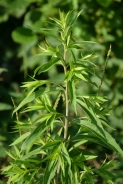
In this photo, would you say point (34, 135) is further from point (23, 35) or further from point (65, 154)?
point (23, 35)

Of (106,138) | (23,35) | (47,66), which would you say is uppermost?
(47,66)

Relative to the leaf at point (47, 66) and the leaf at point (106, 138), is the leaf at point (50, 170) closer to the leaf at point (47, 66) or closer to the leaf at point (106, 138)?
the leaf at point (106, 138)

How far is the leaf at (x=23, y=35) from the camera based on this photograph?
4000 mm

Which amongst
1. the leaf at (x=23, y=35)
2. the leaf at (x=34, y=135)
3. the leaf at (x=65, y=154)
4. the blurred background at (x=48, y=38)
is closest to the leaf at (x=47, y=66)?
the leaf at (x=34, y=135)

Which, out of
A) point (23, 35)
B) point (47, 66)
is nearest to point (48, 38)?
point (23, 35)

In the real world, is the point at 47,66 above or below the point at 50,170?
above

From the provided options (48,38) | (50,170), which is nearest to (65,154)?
(50,170)

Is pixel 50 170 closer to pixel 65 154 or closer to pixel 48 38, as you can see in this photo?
pixel 65 154

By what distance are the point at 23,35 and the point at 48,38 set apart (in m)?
0.23

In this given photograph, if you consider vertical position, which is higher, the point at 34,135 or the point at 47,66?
the point at 47,66

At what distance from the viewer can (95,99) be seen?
6.40 ft

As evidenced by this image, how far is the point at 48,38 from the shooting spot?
13.3 ft

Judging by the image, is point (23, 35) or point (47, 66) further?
point (23, 35)

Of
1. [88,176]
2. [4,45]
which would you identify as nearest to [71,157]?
[88,176]
